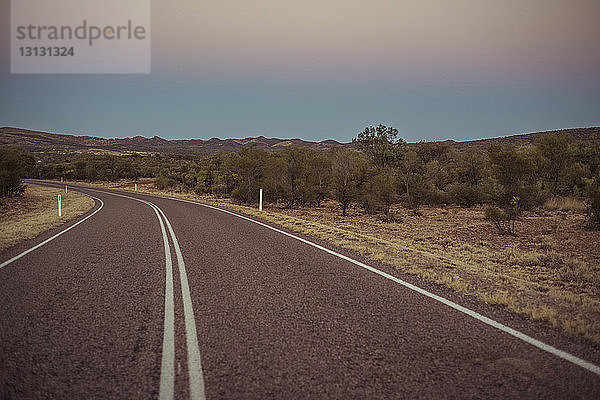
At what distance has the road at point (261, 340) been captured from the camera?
2.93m

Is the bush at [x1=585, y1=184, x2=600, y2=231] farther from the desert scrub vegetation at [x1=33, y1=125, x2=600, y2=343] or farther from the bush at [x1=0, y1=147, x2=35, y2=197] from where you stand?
the bush at [x1=0, y1=147, x2=35, y2=197]

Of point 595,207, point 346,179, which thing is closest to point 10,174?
point 346,179

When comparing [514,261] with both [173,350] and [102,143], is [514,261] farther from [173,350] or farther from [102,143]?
[102,143]

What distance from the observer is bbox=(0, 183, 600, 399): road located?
115 inches

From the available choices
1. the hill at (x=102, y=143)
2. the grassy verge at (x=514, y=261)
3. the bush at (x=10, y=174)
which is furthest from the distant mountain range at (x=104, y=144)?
the grassy verge at (x=514, y=261)

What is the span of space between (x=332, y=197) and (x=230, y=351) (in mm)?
29313

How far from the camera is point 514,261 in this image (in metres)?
9.11

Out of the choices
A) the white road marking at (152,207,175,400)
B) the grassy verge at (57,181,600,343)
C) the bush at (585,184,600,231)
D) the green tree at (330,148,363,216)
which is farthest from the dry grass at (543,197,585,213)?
the white road marking at (152,207,175,400)

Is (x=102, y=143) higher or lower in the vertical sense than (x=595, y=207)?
higher

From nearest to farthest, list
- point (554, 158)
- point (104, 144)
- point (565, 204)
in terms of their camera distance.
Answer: point (565, 204) → point (554, 158) → point (104, 144)

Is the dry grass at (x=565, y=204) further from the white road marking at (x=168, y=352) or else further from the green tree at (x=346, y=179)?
the white road marking at (x=168, y=352)

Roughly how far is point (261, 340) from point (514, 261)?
26.0 feet

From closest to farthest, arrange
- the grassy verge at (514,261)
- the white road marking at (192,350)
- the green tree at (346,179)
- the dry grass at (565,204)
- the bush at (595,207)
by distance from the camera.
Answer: the white road marking at (192,350), the grassy verge at (514,261), the bush at (595,207), the dry grass at (565,204), the green tree at (346,179)

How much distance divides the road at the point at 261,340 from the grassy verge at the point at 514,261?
0.53 meters
